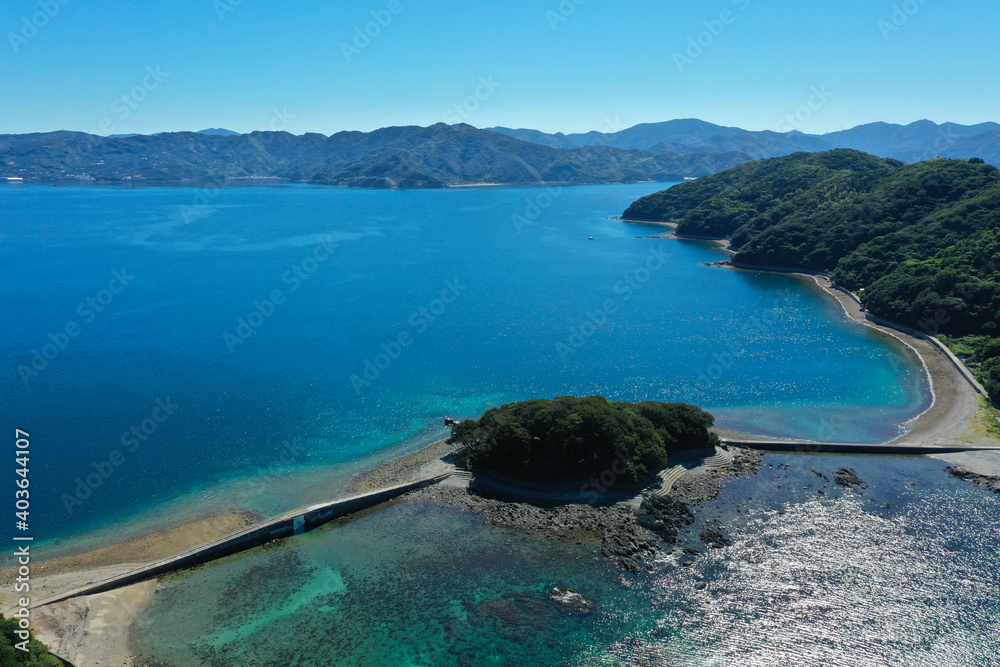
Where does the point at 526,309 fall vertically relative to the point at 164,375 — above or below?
above

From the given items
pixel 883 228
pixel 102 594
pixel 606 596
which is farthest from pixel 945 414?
pixel 102 594

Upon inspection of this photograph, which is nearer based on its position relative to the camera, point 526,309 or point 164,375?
point 164,375

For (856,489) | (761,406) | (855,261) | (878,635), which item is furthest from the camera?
(855,261)

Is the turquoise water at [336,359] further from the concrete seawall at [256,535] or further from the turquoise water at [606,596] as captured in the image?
the turquoise water at [606,596]

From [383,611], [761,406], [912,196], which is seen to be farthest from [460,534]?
[912,196]

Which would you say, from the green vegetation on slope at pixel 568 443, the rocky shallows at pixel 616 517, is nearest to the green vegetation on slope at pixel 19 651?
the rocky shallows at pixel 616 517

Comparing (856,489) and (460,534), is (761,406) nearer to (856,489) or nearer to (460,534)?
(856,489)
